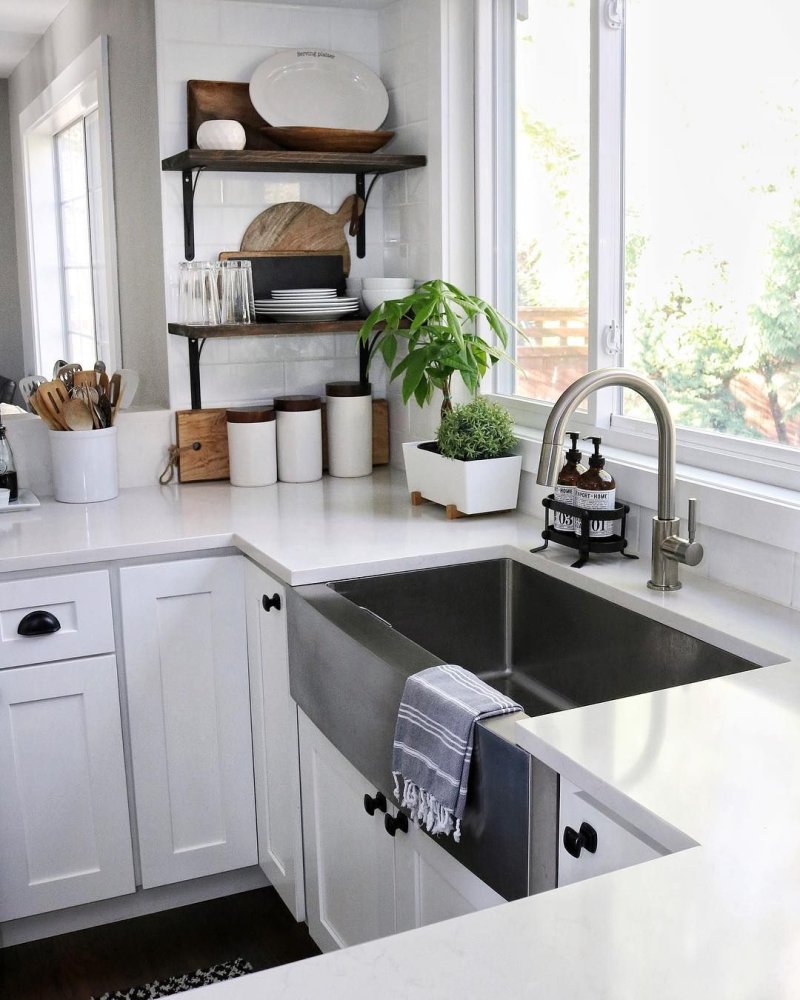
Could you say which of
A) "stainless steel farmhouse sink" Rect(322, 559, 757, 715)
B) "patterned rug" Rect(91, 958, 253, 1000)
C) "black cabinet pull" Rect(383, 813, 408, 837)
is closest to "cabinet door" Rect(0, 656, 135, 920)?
"patterned rug" Rect(91, 958, 253, 1000)

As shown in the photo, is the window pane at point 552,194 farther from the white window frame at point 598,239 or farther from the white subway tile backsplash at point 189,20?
the white subway tile backsplash at point 189,20

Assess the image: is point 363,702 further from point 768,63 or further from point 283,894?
point 768,63

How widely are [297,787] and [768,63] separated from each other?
1.64 meters

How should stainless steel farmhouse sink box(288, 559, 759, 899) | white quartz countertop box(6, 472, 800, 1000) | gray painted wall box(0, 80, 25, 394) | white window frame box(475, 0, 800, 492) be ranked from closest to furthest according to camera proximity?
1. white quartz countertop box(6, 472, 800, 1000)
2. stainless steel farmhouse sink box(288, 559, 759, 899)
3. white window frame box(475, 0, 800, 492)
4. gray painted wall box(0, 80, 25, 394)

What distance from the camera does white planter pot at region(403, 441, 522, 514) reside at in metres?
2.50

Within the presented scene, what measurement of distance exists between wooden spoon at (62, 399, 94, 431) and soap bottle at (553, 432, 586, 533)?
1207 mm

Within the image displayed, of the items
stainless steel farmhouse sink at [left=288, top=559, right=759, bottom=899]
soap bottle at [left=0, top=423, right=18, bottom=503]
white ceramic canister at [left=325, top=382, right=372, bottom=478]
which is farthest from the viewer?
white ceramic canister at [left=325, top=382, right=372, bottom=478]

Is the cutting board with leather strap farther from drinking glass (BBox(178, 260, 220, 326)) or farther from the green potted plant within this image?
the green potted plant

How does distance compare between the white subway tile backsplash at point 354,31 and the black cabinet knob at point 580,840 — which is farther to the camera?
the white subway tile backsplash at point 354,31

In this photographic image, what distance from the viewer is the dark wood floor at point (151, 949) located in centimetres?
234

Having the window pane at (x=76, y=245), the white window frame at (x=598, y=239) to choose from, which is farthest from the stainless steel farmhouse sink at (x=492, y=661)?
the window pane at (x=76, y=245)

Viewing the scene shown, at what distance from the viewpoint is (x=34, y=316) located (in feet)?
18.4

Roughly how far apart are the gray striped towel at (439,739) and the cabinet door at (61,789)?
964mm

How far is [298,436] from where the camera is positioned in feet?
9.93
